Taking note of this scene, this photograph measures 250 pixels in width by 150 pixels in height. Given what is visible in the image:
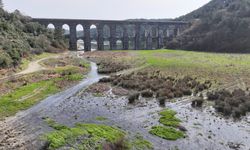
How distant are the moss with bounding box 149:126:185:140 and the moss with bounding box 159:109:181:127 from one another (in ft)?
4.50

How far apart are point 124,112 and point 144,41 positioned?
5075 inches

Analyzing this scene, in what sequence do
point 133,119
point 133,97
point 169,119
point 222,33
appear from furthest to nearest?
point 222,33
point 133,97
point 133,119
point 169,119

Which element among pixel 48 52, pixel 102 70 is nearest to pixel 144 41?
pixel 48 52

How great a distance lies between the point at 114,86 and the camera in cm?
4938

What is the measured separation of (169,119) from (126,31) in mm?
123610

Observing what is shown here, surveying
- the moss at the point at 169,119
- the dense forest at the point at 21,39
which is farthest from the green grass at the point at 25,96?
the moss at the point at 169,119

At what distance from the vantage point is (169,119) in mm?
30688

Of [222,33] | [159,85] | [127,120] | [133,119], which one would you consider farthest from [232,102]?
[222,33]

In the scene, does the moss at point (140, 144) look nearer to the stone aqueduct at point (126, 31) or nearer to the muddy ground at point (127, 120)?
→ the muddy ground at point (127, 120)

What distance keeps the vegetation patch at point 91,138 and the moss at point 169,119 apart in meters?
4.48

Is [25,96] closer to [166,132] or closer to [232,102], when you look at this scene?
[166,132]

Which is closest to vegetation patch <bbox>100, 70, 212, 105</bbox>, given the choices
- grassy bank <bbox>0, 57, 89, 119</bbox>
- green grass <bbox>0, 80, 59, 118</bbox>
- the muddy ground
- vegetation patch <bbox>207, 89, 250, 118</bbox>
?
the muddy ground

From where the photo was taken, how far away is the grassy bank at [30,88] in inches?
1437

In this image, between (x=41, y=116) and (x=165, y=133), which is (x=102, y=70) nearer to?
(x=41, y=116)
